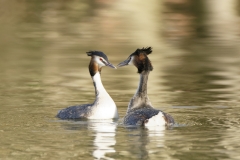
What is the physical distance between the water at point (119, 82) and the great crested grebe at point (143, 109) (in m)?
0.22

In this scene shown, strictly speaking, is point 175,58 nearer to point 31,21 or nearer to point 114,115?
point 114,115

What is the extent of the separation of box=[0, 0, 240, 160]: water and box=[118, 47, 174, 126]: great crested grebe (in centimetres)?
22

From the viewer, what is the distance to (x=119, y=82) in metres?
22.5

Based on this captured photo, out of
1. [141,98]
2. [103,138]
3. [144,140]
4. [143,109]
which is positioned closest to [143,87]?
[141,98]

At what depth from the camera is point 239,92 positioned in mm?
20203

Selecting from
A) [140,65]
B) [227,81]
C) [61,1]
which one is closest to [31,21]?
[61,1]

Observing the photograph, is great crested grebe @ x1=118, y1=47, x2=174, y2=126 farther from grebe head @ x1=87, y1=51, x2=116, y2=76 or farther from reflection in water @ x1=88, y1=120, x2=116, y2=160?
grebe head @ x1=87, y1=51, x2=116, y2=76

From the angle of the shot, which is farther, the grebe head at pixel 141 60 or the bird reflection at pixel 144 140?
the grebe head at pixel 141 60

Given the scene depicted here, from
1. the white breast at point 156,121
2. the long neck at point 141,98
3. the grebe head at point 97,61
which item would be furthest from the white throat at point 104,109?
the white breast at point 156,121

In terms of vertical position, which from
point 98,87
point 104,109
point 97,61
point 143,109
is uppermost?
point 97,61

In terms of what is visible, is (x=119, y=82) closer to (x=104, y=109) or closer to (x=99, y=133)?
(x=104, y=109)

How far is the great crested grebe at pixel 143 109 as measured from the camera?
51.0 ft

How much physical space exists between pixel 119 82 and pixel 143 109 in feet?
20.9

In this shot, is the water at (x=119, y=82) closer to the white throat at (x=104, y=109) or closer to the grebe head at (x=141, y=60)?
the white throat at (x=104, y=109)
